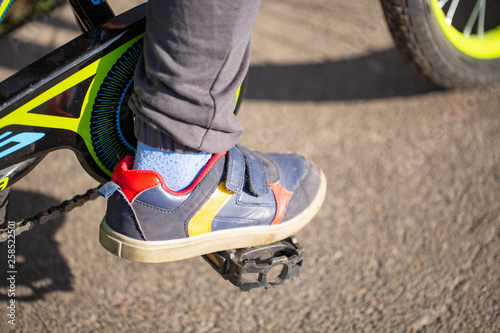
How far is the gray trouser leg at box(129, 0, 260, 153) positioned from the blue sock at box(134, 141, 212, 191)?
1.9 inches

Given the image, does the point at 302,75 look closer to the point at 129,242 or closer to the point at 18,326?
the point at 129,242

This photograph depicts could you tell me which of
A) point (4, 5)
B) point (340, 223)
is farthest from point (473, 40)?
point (4, 5)

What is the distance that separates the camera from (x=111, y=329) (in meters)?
1.28

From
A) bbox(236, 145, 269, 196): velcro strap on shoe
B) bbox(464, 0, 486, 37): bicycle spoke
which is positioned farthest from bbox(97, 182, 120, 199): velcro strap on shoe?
bbox(464, 0, 486, 37): bicycle spoke

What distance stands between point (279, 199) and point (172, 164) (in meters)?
0.32

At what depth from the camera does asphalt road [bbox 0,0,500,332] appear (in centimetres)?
133

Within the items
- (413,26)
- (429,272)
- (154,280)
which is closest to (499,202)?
(429,272)

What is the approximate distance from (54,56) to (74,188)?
75 cm

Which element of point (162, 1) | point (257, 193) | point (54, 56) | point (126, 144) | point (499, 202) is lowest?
point (499, 202)

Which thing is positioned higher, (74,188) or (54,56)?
(54,56)

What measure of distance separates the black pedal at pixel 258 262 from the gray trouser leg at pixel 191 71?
32 centimetres

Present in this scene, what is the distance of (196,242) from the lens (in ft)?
3.83

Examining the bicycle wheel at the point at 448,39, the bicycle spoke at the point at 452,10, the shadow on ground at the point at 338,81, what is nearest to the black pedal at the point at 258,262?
the bicycle wheel at the point at 448,39

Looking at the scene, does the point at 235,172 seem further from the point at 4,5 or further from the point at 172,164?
the point at 4,5
